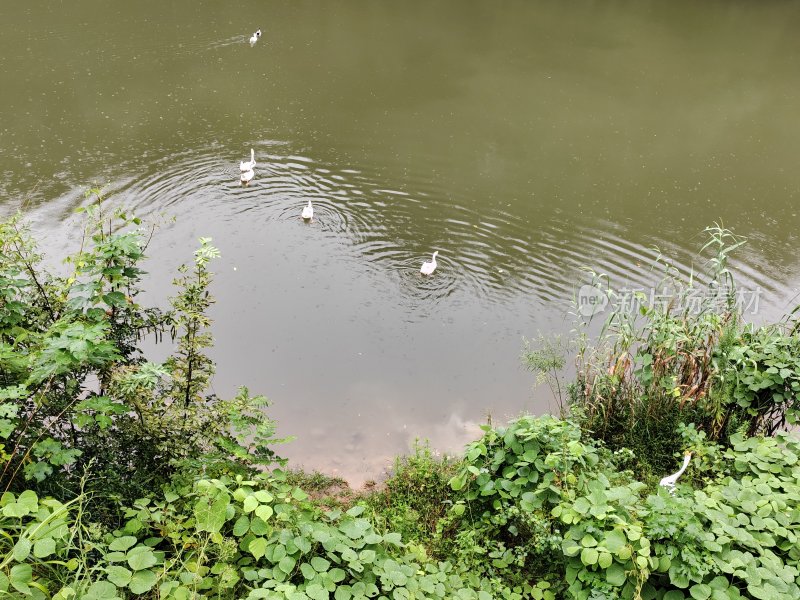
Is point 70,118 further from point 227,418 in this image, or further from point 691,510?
point 691,510

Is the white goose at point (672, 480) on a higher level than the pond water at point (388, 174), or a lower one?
lower

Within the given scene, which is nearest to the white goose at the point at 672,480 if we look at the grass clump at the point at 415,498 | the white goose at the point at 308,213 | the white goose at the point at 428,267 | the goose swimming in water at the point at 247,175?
the grass clump at the point at 415,498

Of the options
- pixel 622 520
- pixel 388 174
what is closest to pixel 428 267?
pixel 388 174

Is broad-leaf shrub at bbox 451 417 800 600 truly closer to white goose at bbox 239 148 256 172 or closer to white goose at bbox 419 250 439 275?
white goose at bbox 419 250 439 275

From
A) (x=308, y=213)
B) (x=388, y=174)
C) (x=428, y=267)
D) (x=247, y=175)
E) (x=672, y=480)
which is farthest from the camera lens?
(x=388, y=174)

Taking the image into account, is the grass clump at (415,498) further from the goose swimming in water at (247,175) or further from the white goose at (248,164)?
the white goose at (248,164)

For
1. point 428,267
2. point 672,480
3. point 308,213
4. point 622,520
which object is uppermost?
point 308,213

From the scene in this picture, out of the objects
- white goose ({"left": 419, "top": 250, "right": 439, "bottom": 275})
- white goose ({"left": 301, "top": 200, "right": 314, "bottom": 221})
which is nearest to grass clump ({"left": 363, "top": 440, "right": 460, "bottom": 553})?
white goose ({"left": 419, "top": 250, "right": 439, "bottom": 275})

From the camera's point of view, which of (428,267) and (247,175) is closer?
(428,267)

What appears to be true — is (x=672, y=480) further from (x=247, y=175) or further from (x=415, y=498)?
(x=247, y=175)

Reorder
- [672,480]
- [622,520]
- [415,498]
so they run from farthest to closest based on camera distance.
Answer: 1. [415,498]
2. [672,480]
3. [622,520]

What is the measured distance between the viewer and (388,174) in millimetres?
7855

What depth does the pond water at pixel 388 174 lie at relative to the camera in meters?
5.32

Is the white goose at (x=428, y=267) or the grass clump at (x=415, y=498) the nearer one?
the grass clump at (x=415, y=498)
